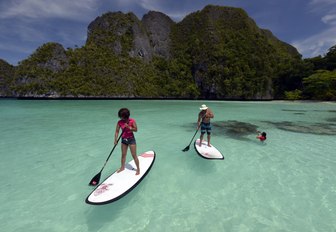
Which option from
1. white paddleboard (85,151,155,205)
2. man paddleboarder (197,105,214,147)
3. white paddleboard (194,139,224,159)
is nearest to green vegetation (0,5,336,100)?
man paddleboarder (197,105,214,147)

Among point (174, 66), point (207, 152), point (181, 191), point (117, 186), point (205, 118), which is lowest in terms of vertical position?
point (181, 191)

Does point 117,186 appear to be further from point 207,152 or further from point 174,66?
point 174,66

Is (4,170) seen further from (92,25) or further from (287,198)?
(92,25)

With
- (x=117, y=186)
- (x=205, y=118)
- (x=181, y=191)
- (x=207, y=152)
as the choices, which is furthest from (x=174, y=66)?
(x=117, y=186)

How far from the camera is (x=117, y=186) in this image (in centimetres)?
525

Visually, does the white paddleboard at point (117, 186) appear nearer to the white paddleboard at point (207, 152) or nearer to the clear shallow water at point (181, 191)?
the clear shallow water at point (181, 191)

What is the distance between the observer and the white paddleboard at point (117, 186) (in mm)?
4617

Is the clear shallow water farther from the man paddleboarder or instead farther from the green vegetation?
the green vegetation

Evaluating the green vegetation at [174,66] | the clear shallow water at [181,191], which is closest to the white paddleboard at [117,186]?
the clear shallow water at [181,191]

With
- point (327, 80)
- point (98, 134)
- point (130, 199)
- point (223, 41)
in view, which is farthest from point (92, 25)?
point (130, 199)

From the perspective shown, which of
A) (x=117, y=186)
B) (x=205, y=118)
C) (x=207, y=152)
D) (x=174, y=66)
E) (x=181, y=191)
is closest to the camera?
(x=117, y=186)

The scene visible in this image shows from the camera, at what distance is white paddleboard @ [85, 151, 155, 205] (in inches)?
182

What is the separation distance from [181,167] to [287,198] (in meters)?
3.59

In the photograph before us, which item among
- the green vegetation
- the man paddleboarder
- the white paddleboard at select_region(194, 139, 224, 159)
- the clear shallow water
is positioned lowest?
the clear shallow water
